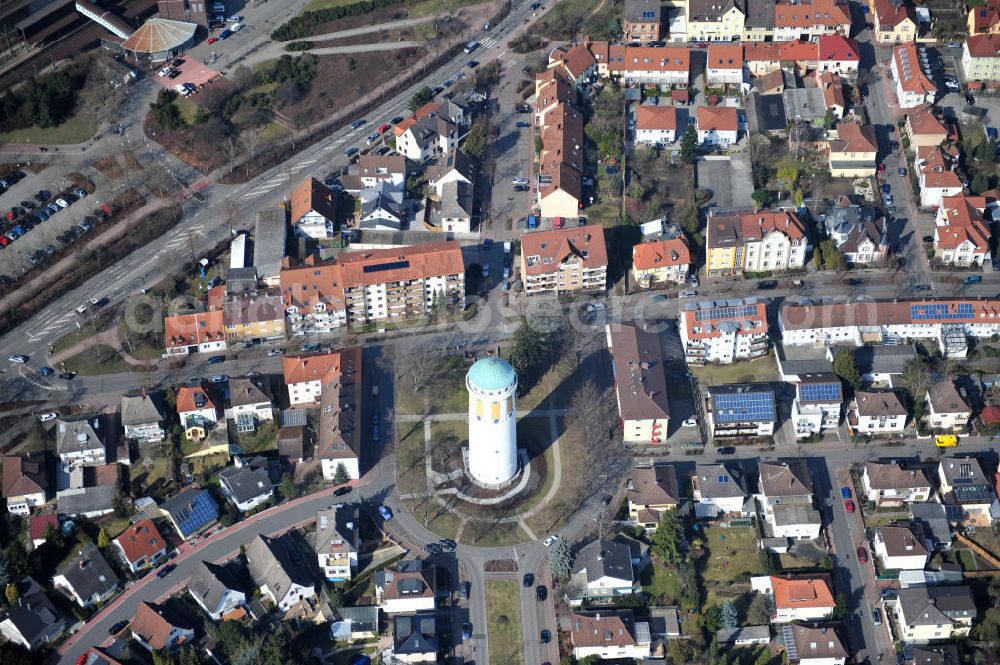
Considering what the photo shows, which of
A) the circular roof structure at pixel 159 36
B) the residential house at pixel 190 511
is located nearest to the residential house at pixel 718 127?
the circular roof structure at pixel 159 36

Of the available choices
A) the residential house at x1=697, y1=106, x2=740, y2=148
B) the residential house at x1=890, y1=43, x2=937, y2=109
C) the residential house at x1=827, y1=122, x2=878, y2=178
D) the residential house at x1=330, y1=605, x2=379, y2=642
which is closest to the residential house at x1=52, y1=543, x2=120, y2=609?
the residential house at x1=330, y1=605, x2=379, y2=642

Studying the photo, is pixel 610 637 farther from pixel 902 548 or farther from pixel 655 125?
pixel 655 125

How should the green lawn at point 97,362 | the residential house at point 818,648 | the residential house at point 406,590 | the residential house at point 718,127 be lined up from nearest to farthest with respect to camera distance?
the residential house at point 818,648 → the residential house at point 406,590 → the green lawn at point 97,362 → the residential house at point 718,127

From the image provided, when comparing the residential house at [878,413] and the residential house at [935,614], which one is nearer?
the residential house at [935,614]

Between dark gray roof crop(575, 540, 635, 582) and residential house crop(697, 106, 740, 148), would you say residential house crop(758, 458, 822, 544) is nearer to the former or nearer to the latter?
dark gray roof crop(575, 540, 635, 582)

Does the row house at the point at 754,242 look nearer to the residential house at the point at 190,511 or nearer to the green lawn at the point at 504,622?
the green lawn at the point at 504,622

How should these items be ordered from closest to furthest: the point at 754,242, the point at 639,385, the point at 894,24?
the point at 639,385 → the point at 754,242 → the point at 894,24

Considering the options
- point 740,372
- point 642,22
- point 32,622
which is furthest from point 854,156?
point 32,622
